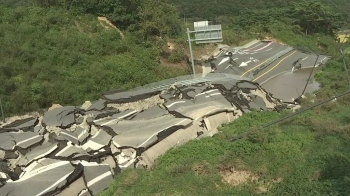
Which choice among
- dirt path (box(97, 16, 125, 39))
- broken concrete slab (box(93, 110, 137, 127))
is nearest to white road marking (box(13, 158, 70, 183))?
broken concrete slab (box(93, 110, 137, 127))

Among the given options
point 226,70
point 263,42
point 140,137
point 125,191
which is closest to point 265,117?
point 140,137

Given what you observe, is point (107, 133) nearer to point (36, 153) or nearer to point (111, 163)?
point (111, 163)

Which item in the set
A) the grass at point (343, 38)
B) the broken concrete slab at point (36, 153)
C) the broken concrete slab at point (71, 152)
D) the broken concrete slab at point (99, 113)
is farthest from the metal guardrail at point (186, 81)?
the grass at point (343, 38)

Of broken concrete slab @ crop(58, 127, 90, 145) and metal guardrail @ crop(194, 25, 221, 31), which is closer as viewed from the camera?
broken concrete slab @ crop(58, 127, 90, 145)

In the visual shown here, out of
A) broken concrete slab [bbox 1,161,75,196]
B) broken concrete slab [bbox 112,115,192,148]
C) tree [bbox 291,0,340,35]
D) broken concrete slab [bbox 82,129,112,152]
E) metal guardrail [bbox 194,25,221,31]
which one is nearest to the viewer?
broken concrete slab [bbox 1,161,75,196]

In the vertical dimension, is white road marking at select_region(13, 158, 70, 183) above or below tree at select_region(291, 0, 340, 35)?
above

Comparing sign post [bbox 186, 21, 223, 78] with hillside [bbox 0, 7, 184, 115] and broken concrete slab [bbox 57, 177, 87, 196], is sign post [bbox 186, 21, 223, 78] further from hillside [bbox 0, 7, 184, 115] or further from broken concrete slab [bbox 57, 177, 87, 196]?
broken concrete slab [bbox 57, 177, 87, 196]

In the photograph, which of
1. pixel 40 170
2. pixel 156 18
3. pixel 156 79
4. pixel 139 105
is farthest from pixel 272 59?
pixel 40 170

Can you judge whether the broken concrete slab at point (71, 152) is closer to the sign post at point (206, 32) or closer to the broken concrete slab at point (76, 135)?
the broken concrete slab at point (76, 135)
